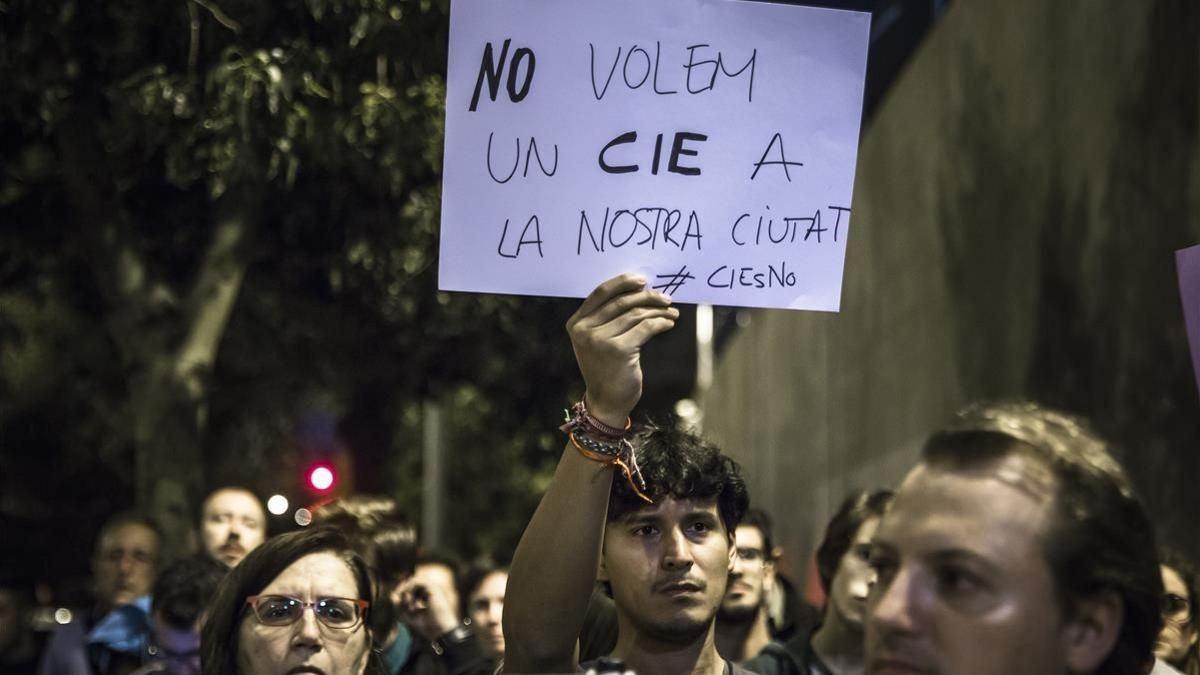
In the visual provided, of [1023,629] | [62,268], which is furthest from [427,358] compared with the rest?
[1023,629]

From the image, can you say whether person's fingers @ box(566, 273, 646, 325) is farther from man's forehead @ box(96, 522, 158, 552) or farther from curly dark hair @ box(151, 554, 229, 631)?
man's forehead @ box(96, 522, 158, 552)

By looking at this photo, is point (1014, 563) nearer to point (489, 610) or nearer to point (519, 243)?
point (519, 243)

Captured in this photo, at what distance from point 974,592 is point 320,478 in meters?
8.19

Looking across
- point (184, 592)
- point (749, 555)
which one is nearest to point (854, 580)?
point (749, 555)

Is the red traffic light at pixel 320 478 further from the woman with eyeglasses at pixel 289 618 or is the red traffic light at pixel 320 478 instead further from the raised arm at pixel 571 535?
the raised arm at pixel 571 535

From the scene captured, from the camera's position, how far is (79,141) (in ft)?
30.1

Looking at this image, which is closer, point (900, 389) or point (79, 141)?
point (79, 141)

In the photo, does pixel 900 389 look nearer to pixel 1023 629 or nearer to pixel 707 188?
pixel 707 188

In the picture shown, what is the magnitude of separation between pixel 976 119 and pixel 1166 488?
4817 millimetres

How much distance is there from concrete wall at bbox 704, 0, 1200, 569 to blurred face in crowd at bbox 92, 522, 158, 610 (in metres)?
3.36

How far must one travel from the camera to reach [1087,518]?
2584 mm

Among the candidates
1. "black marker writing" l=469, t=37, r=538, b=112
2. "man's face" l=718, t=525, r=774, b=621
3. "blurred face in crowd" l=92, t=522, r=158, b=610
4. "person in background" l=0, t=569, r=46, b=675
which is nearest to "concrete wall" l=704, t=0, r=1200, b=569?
"man's face" l=718, t=525, r=774, b=621

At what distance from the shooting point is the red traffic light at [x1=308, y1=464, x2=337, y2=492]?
10445mm

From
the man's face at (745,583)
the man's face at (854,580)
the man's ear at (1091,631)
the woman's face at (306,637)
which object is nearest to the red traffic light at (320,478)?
the man's face at (745,583)
